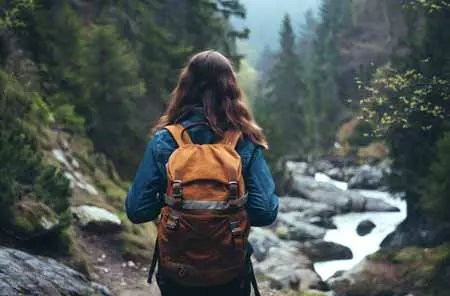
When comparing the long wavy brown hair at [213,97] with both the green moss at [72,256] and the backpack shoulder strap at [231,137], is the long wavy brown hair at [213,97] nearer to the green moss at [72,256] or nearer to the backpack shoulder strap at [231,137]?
the backpack shoulder strap at [231,137]

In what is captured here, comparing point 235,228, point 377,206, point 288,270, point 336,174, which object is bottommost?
point 336,174

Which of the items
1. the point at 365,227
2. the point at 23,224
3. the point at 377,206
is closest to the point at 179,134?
the point at 23,224

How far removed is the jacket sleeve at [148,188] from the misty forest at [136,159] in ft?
6.94

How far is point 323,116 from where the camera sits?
173ft

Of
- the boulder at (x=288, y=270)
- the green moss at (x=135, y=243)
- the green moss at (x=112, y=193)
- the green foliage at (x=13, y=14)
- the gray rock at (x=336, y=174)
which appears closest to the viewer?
the green moss at (x=135, y=243)

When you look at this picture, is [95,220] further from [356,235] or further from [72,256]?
[356,235]

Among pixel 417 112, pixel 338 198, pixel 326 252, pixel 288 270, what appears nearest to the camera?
pixel 417 112

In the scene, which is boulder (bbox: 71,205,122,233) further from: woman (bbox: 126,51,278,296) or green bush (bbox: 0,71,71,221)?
woman (bbox: 126,51,278,296)

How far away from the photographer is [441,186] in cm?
1412

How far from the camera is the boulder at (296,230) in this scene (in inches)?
894

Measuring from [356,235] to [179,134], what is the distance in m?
20.2

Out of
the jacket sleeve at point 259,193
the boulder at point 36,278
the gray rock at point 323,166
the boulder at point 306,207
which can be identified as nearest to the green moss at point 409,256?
Answer: the boulder at point 36,278

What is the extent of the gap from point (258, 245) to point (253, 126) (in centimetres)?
1555

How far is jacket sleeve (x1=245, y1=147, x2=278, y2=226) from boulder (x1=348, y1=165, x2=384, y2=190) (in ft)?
105
